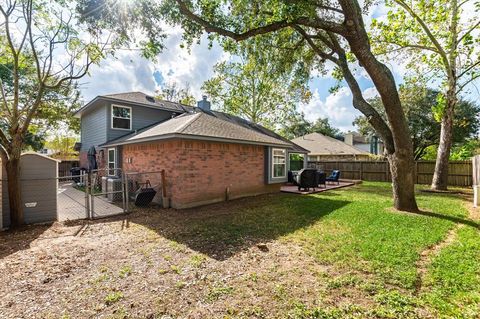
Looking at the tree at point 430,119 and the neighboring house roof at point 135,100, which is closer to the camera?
the neighboring house roof at point 135,100

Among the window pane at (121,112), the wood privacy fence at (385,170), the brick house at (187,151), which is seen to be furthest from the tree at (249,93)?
the window pane at (121,112)

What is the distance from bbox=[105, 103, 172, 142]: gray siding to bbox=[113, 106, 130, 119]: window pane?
285mm

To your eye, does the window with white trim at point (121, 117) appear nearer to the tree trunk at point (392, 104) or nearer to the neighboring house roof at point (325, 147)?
the tree trunk at point (392, 104)

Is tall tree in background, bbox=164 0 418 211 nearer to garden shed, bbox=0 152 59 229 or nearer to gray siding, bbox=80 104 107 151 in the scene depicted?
garden shed, bbox=0 152 59 229

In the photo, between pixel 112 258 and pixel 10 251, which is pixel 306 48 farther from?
pixel 10 251

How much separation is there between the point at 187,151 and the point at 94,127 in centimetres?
1031

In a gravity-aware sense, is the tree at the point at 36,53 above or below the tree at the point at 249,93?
below

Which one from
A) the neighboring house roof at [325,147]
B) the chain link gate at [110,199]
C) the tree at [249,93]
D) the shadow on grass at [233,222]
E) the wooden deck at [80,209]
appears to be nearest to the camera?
the shadow on grass at [233,222]

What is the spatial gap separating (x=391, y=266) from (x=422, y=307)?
1.12m

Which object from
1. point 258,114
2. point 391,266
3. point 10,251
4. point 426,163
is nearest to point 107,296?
point 10,251

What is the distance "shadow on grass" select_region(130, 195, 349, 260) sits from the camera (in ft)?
17.5

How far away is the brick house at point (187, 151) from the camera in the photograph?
8.77 meters

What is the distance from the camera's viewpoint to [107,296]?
3277 mm

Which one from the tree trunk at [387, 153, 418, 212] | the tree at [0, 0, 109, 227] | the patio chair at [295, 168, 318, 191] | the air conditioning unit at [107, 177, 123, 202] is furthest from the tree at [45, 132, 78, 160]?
the tree trunk at [387, 153, 418, 212]
